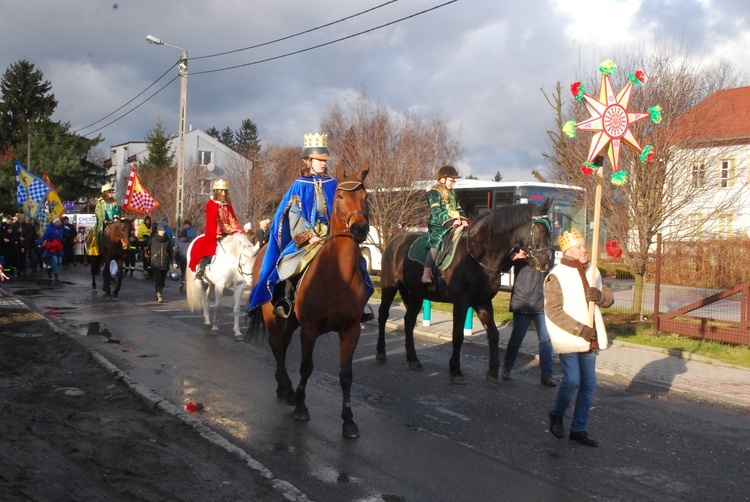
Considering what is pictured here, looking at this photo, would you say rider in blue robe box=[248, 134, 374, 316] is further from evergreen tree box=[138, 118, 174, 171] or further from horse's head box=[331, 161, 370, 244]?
evergreen tree box=[138, 118, 174, 171]

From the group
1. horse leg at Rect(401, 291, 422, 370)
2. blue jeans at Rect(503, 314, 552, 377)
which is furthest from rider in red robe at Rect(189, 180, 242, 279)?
blue jeans at Rect(503, 314, 552, 377)

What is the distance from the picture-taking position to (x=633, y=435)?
692 centimetres

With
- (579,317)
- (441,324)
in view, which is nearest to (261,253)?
(579,317)

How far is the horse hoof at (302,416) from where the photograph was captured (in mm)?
6875

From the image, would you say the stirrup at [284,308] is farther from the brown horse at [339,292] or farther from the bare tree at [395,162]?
the bare tree at [395,162]

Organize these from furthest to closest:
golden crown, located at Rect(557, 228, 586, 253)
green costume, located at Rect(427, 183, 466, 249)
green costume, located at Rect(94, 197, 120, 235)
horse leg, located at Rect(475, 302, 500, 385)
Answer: green costume, located at Rect(94, 197, 120, 235) → green costume, located at Rect(427, 183, 466, 249) → horse leg, located at Rect(475, 302, 500, 385) → golden crown, located at Rect(557, 228, 586, 253)

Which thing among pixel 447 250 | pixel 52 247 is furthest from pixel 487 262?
pixel 52 247

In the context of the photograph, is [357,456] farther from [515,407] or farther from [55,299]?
[55,299]

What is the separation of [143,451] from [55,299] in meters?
13.2

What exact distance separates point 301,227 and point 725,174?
11551 mm

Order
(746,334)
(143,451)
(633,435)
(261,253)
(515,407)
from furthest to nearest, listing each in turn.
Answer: (746,334)
(261,253)
(515,407)
(633,435)
(143,451)

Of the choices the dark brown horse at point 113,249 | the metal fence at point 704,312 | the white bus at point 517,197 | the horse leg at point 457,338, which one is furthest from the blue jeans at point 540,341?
the dark brown horse at point 113,249

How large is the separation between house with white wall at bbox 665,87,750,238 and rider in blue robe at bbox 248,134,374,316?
954cm

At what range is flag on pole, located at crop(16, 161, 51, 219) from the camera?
27609 millimetres
